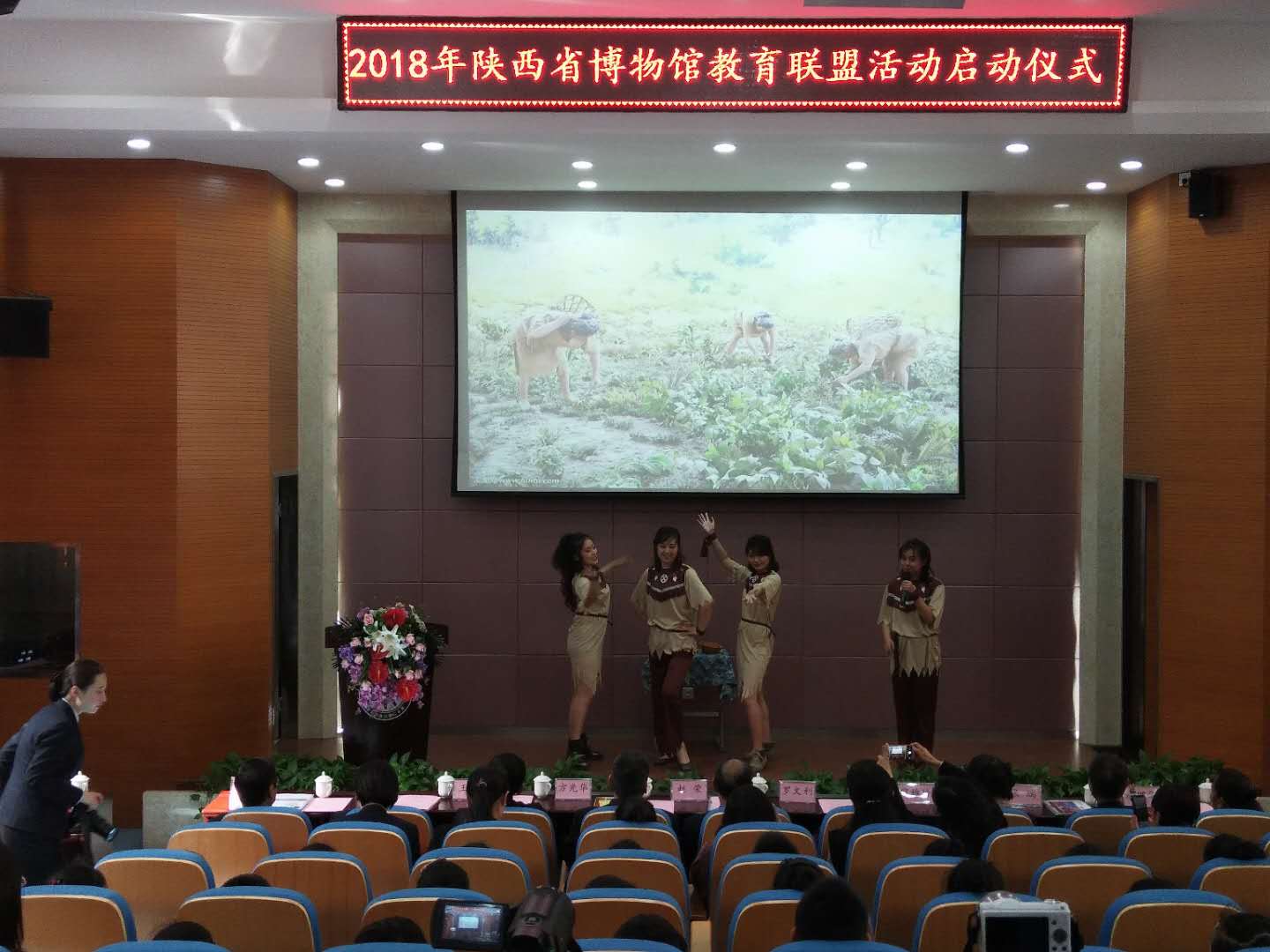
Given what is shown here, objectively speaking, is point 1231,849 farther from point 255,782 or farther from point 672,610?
point 672,610

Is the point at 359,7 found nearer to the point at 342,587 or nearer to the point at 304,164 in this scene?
the point at 304,164

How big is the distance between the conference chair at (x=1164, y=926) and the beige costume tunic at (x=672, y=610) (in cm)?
484

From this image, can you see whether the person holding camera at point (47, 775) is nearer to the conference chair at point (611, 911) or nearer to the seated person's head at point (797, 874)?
the conference chair at point (611, 911)

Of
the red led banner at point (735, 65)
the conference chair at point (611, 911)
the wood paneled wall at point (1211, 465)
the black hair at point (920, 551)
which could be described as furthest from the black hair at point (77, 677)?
the wood paneled wall at point (1211, 465)

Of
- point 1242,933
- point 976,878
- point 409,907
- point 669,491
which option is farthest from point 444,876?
point 669,491

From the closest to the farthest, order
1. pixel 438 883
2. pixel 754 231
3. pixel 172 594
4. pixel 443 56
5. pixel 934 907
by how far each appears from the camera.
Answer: pixel 934 907, pixel 438 883, pixel 443 56, pixel 172 594, pixel 754 231

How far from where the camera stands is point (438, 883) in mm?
4391

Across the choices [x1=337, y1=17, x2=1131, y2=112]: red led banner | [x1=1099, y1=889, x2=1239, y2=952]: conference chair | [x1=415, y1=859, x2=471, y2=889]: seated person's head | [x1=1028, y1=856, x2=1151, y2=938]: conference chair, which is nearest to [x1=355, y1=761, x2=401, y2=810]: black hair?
[x1=415, y1=859, x2=471, y2=889]: seated person's head

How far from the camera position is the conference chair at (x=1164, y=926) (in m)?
3.95

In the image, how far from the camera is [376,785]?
Answer: 5.58 meters

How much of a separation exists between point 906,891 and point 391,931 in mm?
1741

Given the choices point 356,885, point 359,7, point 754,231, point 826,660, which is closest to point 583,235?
point 754,231

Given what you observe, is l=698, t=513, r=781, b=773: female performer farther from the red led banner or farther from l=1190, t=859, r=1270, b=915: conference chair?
l=1190, t=859, r=1270, b=915: conference chair

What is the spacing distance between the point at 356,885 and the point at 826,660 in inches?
234
